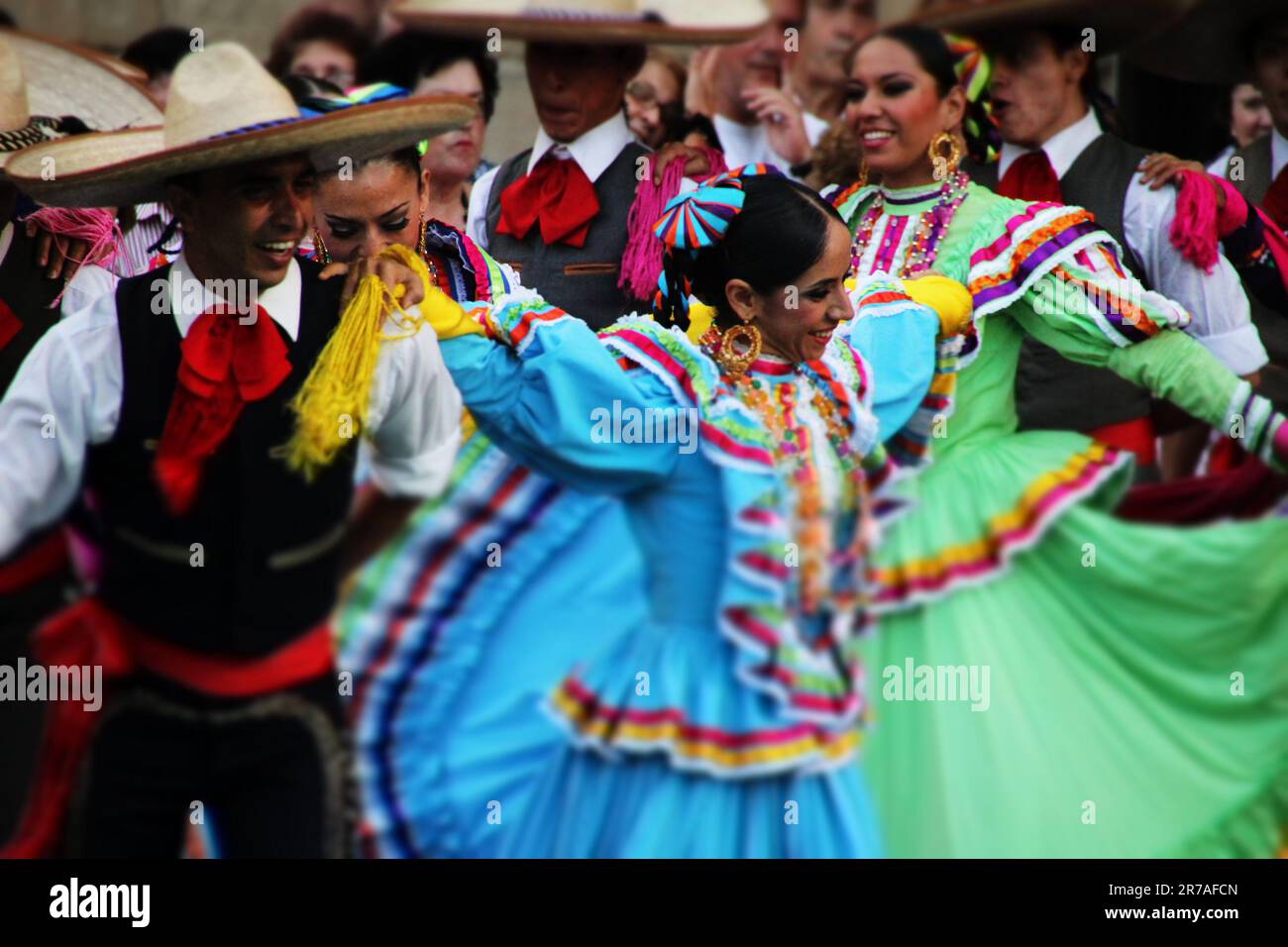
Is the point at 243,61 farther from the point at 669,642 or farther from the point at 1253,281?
the point at 1253,281

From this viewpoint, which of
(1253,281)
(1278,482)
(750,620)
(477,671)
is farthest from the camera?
(1253,281)

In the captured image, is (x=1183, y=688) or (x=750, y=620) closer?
(x=750, y=620)

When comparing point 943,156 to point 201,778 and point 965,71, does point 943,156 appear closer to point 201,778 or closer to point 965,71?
point 965,71

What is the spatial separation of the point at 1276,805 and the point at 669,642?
1337mm

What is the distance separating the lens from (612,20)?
5191 millimetres

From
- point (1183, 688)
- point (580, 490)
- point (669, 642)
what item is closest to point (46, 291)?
point (580, 490)

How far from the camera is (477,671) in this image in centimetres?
409

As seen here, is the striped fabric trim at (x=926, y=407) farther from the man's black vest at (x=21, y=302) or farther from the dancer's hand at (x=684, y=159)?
the man's black vest at (x=21, y=302)

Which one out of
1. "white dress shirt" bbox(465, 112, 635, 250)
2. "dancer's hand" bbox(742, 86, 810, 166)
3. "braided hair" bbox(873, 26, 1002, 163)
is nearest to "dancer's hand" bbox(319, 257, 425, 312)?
"white dress shirt" bbox(465, 112, 635, 250)

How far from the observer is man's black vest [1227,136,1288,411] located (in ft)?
17.1

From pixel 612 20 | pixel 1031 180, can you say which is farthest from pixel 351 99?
pixel 1031 180

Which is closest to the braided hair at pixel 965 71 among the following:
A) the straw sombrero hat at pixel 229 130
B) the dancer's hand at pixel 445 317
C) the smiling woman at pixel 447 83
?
the smiling woman at pixel 447 83

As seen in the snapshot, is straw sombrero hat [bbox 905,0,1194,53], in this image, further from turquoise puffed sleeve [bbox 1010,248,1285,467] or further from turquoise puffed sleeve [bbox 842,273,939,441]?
turquoise puffed sleeve [bbox 842,273,939,441]

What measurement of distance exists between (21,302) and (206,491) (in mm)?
1411
